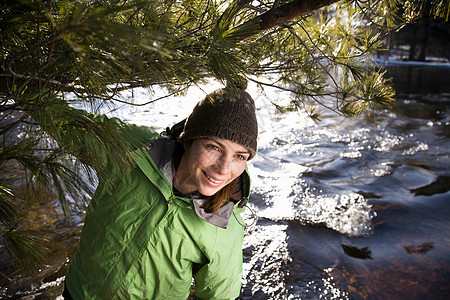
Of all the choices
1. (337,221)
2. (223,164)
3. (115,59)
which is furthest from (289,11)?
(337,221)

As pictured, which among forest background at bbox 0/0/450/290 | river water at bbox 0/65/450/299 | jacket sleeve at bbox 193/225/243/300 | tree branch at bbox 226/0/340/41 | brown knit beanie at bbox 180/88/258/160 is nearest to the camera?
forest background at bbox 0/0/450/290

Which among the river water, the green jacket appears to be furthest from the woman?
the river water

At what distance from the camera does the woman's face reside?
5.32 ft

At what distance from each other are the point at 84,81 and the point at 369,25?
5.03 feet

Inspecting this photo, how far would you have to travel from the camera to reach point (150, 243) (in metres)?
1.56

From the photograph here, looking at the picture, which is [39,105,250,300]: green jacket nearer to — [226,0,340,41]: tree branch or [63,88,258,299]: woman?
[63,88,258,299]: woman

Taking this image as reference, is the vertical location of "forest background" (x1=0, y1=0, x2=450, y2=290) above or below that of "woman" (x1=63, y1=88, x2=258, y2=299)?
above

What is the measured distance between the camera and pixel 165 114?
8.55 m

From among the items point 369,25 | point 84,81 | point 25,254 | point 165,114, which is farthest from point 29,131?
point 165,114

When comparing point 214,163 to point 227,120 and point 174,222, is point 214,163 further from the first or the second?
point 174,222

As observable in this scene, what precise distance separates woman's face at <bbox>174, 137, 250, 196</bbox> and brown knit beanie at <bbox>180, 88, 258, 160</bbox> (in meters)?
0.05

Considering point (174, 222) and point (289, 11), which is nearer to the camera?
point (289, 11)

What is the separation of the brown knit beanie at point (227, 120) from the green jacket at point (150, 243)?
0.28 meters

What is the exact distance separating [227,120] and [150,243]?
0.68 m
